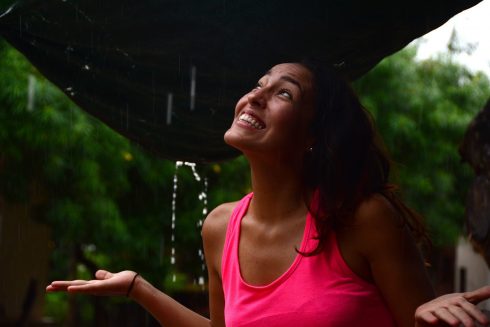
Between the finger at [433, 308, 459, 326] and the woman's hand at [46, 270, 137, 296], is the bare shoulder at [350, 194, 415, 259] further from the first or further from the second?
the woman's hand at [46, 270, 137, 296]

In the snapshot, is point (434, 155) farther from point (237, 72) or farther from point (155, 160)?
point (237, 72)

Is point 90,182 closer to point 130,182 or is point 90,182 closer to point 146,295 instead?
point 130,182

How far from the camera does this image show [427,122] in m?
13.4

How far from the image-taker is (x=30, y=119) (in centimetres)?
1040

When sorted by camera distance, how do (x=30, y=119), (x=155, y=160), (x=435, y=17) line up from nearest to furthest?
(x=435, y=17), (x=30, y=119), (x=155, y=160)

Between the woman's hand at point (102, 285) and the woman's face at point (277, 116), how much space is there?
63cm

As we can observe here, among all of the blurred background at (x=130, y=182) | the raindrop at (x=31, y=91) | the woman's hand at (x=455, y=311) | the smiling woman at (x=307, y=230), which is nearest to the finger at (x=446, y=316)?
the woman's hand at (x=455, y=311)

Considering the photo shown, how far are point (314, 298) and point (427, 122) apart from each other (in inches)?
443

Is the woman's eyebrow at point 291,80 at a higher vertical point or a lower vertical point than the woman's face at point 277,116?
higher

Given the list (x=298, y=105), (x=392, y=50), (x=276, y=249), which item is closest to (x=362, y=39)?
(x=392, y=50)

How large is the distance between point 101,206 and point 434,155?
537cm

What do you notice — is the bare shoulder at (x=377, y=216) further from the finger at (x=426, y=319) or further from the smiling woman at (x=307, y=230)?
the finger at (x=426, y=319)

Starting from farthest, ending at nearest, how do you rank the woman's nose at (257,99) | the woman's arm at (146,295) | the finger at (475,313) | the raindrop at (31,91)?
1. the raindrop at (31,91)
2. the woman's arm at (146,295)
3. the woman's nose at (257,99)
4. the finger at (475,313)

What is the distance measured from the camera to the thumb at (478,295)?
5.95ft
